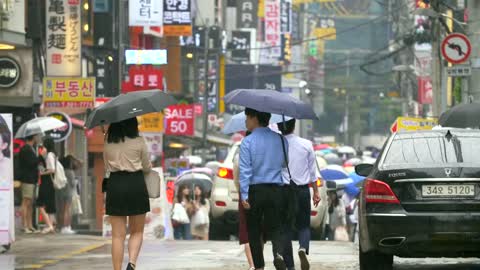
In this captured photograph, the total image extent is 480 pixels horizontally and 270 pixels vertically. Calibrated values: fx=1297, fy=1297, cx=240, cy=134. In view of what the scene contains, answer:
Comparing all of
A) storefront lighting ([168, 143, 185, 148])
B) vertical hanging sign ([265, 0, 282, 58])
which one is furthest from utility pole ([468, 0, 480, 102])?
vertical hanging sign ([265, 0, 282, 58])

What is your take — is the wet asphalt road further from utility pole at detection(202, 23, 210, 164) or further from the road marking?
utility pole at detection(202, 23, 210, 164)

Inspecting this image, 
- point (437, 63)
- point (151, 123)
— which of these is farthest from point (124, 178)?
point (437, 63)

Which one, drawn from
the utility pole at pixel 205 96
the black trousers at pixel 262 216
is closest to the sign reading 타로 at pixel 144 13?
the utility pole at pixel 205 96

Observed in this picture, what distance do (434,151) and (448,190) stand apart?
1.78 ft

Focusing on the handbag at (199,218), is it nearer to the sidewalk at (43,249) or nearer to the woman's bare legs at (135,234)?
the sidewalk at (43,249)

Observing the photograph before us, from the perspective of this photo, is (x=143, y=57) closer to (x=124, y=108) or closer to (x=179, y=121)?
(x=179, y=121)

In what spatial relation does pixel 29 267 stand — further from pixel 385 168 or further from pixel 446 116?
pixel 446 116

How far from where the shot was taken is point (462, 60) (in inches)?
1010

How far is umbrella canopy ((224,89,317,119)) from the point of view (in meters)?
11.9

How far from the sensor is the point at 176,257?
15.3 m

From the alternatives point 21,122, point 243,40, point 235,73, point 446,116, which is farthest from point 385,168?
point 235,73

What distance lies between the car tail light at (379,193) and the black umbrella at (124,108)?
2.06 meters

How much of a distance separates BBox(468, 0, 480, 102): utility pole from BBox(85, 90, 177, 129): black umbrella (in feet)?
41.1

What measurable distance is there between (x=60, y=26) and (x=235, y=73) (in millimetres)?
38902
